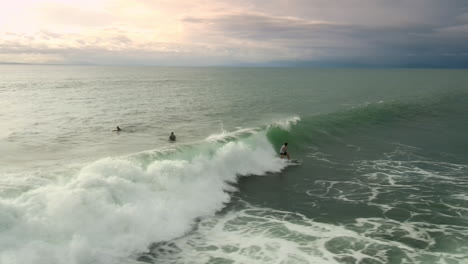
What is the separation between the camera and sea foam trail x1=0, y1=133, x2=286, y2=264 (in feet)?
39.7

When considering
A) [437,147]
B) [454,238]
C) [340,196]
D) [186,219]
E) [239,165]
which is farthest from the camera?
[437,147]

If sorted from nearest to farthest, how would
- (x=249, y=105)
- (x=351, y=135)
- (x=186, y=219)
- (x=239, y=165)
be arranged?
(x=186, y=219) < (x=239, y=165) < (x=351, y=135) < (x=249, y=105)

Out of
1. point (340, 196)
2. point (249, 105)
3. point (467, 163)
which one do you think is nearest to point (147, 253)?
point (340, 196)

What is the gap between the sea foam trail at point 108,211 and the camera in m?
12.1

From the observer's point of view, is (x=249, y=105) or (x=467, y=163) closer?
(x=467, y=163)

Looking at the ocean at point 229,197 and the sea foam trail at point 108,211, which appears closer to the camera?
the sea foam trail at point 108,211

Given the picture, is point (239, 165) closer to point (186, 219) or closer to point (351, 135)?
point (186, 219)

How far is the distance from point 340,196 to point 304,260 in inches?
286

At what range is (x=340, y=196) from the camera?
1877 cm

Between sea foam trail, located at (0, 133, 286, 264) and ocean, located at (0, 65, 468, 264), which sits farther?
ocean, located at (0, 65, 468, 264)

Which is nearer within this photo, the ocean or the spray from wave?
the spray from wave

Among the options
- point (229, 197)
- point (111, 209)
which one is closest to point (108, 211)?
point (111, 209)

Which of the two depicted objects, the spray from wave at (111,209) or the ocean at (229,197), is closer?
the spray from wave at (111,209)

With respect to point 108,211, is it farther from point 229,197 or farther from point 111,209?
point 229,197
